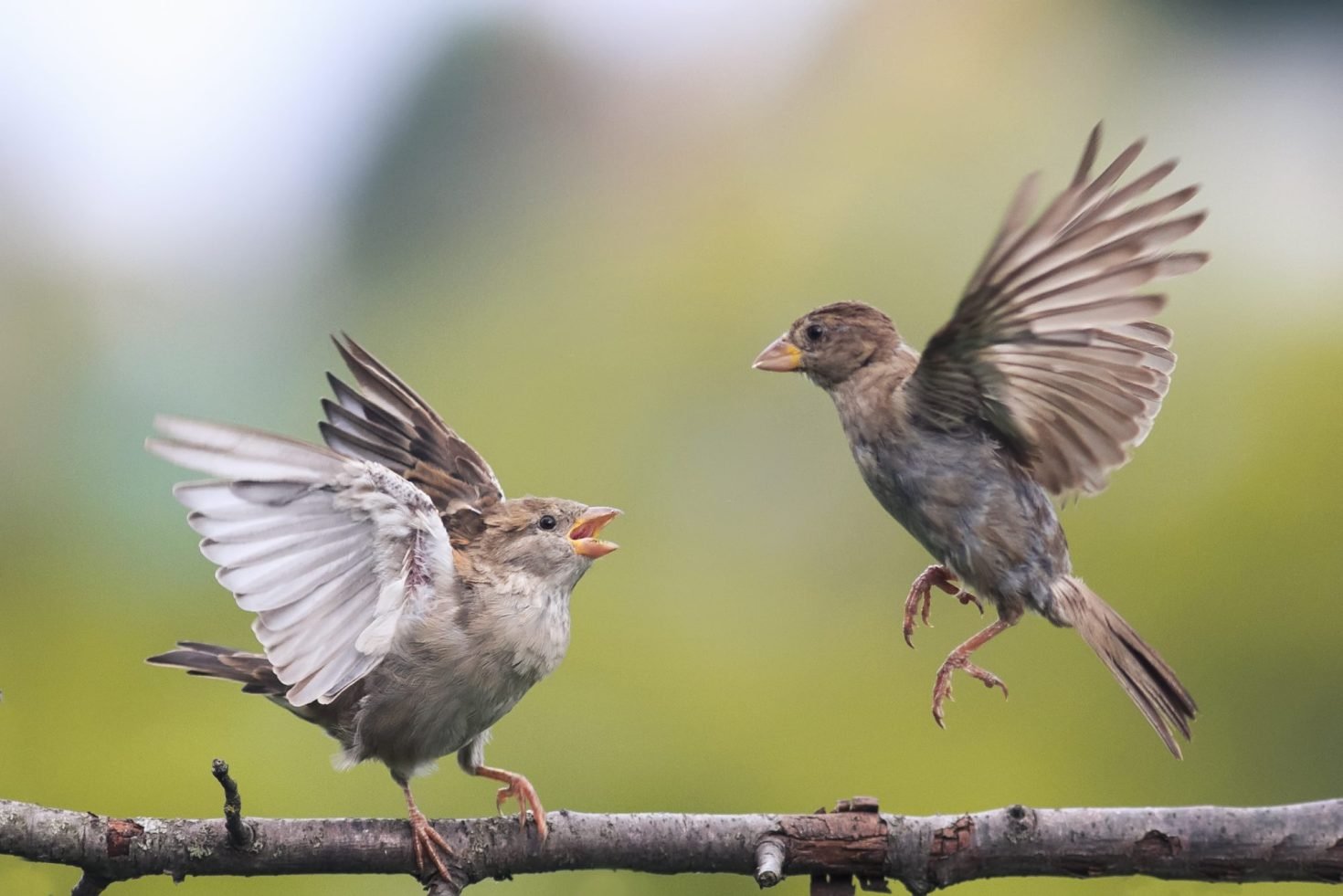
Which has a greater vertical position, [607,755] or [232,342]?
[232,342]

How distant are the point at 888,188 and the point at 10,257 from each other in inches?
337

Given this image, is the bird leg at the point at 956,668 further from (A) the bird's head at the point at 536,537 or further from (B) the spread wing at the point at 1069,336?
(A) the bird's head at the point at 536,537

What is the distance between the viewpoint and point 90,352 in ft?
43.5

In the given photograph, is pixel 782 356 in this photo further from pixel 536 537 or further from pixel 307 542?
pixel 307 542

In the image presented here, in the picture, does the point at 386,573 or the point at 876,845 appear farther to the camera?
the point at 386,573

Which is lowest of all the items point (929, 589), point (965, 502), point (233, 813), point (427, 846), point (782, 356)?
point (427, 846)


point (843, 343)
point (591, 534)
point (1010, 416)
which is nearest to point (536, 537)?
point (591, 534)

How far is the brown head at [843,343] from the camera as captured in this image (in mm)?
3793

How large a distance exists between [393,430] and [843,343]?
1493 millimetres

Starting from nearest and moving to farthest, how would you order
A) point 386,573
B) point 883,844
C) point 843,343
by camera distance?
point 883,844
point 386,573
point 843,343

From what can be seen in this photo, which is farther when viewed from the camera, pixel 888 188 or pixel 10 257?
pixel 10 257

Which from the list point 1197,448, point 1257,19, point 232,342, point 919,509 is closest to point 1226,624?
point 1197,448

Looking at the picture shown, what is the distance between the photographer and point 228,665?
4.03 m

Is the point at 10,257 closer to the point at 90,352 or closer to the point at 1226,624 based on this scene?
Result: the point at 90,352
